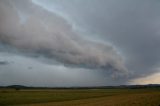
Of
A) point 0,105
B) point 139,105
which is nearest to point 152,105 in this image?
point 139,105

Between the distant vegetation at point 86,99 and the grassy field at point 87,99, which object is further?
the distant vegetation at point 86,99

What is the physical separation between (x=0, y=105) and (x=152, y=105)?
49952mm

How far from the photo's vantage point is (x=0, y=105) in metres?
63.2

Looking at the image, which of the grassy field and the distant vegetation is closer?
the grassy field

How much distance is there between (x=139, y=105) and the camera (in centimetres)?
2820

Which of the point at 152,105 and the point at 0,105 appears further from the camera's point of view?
the point at 0,105

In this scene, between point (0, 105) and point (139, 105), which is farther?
point (0, 105)

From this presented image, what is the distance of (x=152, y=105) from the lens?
1069 inches

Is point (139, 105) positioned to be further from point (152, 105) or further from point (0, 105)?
point (0, 105)

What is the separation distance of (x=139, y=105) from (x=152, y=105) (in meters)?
1.76

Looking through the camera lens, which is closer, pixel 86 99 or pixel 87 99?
pixel 87 99

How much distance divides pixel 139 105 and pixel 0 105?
158ft
